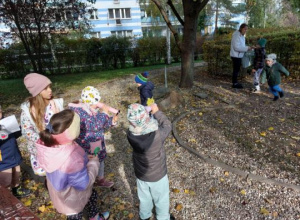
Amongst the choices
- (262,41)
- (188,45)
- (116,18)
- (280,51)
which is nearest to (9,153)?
(188,45)

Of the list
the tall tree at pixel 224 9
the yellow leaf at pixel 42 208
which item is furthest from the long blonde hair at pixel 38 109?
the tall tree at pixel 224 9

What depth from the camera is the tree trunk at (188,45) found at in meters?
6.54

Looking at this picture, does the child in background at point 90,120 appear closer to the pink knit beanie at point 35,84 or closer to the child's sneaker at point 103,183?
the pink knit beanie at point 35,84

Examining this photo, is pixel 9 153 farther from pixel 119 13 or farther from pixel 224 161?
pixel 119 13

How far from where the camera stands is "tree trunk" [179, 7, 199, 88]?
654 centimetres

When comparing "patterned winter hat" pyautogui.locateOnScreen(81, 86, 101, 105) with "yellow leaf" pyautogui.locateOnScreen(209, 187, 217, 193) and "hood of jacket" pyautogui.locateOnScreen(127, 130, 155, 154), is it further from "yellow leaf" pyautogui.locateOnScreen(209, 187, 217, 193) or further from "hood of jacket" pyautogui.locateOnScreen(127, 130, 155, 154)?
"yellow leaf" pyautogui.locateOnScreen(209, 187, 217, 193)

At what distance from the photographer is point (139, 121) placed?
1.93m

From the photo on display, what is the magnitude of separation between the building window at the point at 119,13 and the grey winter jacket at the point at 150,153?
34.2 meters

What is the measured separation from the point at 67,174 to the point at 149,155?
76 cm

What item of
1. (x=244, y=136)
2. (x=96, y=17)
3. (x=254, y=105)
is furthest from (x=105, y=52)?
(x=96, y=17)

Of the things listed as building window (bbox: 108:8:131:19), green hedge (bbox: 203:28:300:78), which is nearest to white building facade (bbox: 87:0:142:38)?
building window (bbox: 108:8:131:19)

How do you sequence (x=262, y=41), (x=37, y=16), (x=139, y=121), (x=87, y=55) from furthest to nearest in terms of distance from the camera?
(x=87, y=55), (x=37, y=16), (x=262, y=41), (x=139, y=121)

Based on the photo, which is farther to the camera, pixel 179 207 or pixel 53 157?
pixel 179 207

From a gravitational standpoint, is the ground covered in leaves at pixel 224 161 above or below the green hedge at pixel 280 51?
below
